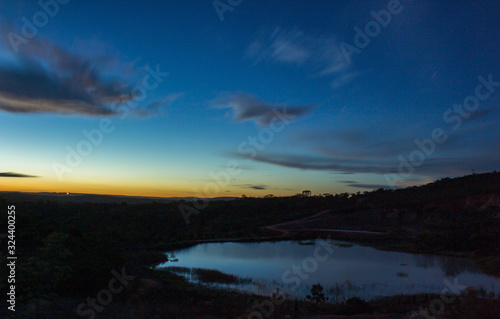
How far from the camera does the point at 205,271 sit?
1792cm

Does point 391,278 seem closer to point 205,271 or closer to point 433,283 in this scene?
point 433,283

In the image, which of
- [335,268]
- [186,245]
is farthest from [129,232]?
[335,268]

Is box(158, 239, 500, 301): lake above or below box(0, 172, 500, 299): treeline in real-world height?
below

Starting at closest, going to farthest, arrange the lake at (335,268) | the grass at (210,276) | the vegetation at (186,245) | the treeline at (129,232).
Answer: the vegetation at (186,245)
the treeline at (129,232)
the lake at (335,268)
the grass at (210,276)

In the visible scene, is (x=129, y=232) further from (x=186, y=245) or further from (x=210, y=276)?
(x=210, y=276)

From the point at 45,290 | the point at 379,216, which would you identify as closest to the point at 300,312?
the point at 45,290

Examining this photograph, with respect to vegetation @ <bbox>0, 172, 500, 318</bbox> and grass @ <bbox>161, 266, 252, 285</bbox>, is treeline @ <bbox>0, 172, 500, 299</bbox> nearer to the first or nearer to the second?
vegetation @ <bbox>0, 172, 500, 318</bbox>

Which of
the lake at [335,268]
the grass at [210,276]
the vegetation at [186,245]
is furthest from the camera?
the grass at [210,276]

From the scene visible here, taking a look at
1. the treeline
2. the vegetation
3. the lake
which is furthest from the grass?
the treeline

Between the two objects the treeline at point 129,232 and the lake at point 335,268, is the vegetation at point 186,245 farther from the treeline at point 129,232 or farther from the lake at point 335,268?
the lake at point 335,268

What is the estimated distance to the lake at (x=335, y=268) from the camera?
47.1ft

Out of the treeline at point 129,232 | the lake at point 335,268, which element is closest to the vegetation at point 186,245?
the treeline at point 129,232

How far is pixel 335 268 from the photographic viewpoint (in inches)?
755

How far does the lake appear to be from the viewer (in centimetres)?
1435
